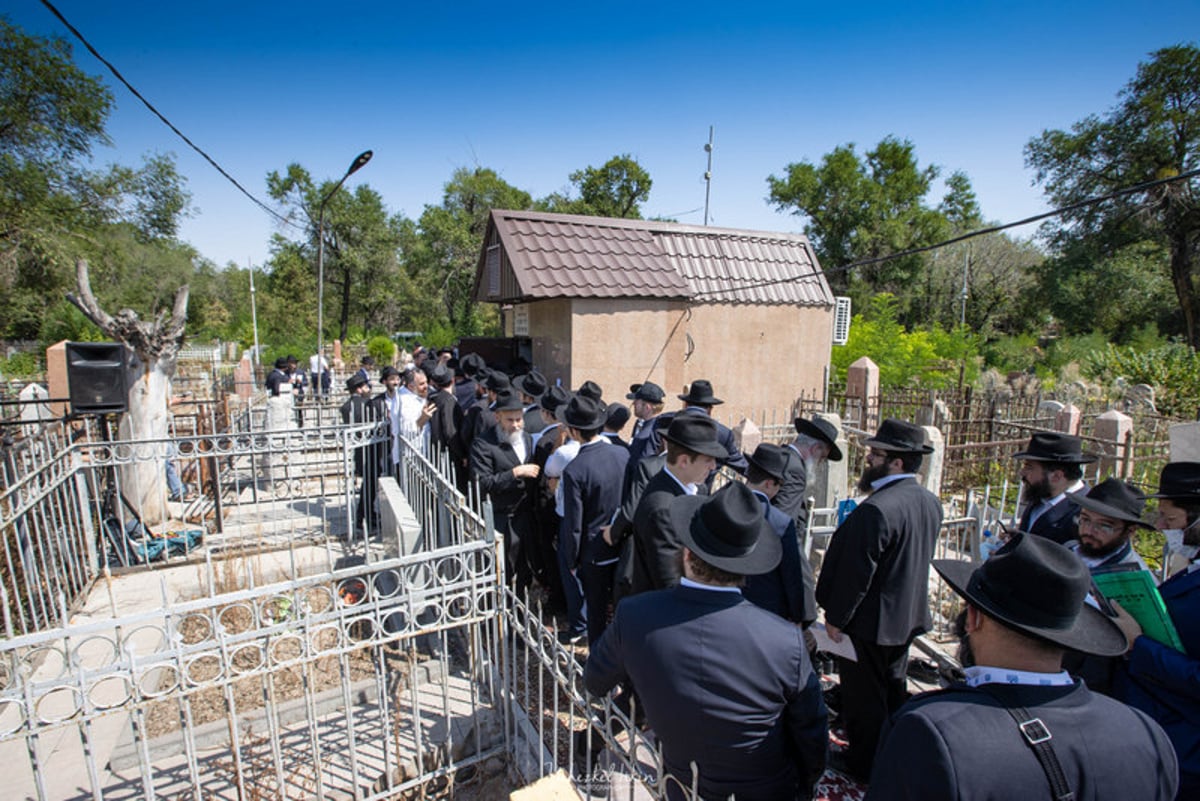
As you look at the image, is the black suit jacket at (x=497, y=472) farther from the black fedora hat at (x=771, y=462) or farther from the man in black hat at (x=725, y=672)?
the man in black hat at (x=725, y=672)

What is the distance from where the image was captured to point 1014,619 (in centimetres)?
Result: 160

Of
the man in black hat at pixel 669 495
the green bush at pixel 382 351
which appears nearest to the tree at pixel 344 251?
the green bush at pixel 382 351

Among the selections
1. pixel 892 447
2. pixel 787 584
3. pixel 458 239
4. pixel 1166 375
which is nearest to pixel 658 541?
pixel 787 584

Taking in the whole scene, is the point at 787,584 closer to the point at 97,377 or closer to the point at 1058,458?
the point at 1058,458

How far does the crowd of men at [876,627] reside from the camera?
4.98ft

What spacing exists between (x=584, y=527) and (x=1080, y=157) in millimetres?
32886

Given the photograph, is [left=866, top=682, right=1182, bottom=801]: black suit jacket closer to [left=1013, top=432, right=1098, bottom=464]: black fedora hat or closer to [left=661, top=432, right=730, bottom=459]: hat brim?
[left=661, top=432, right=730, bottom=459]: hat brim

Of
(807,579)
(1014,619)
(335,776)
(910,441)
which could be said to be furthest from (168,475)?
(1014,619)

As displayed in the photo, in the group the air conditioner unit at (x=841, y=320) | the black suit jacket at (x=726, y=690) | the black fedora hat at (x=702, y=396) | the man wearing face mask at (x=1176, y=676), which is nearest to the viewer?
the black suit jacket at (x=726, y=690)

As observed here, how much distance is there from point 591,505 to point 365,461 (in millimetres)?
3496

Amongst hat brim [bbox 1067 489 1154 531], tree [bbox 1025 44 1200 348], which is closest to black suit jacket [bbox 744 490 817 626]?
hat brim [bbox 1067 489 1154 531]

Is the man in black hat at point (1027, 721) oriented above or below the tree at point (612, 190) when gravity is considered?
below

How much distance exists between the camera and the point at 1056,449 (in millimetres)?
3773

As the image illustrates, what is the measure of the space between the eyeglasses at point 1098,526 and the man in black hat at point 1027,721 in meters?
1.71
